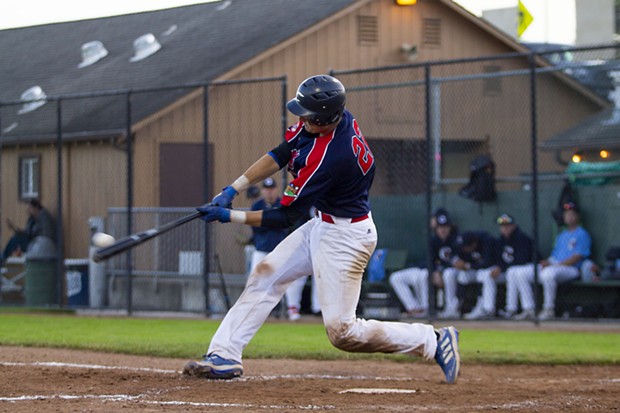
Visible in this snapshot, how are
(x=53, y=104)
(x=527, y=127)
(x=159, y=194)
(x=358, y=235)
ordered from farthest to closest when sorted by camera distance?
(x=53, y=104) < (x=527, y=127) < (x=159, y=194) < (x=358, y=235)

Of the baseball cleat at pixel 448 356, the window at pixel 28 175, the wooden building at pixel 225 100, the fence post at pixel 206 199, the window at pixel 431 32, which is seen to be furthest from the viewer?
the window at pixel 431 32

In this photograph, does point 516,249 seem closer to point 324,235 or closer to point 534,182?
point 534,182

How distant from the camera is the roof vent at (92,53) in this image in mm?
24844

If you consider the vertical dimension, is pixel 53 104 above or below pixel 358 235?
above

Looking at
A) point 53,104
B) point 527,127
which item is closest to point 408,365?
point 527,127

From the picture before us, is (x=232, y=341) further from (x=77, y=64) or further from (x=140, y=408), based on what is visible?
(x=77, y=64)

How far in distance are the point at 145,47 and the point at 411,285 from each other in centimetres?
1154

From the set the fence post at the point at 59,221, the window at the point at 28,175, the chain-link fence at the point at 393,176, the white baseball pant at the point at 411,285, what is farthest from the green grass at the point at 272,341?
the window at the point at 28,175

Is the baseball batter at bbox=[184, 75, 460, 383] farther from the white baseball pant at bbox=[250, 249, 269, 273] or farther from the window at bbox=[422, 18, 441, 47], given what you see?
the window at bbox=[422, 18, 441, 47]

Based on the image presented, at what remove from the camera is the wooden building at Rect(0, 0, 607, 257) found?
18109mm

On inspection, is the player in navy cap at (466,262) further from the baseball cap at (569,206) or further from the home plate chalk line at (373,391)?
the home plate chalk line at (373,391)

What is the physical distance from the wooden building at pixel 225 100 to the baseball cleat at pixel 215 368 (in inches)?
334

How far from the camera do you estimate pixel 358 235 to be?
23.9 ft

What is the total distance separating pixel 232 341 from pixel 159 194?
10301 mm
